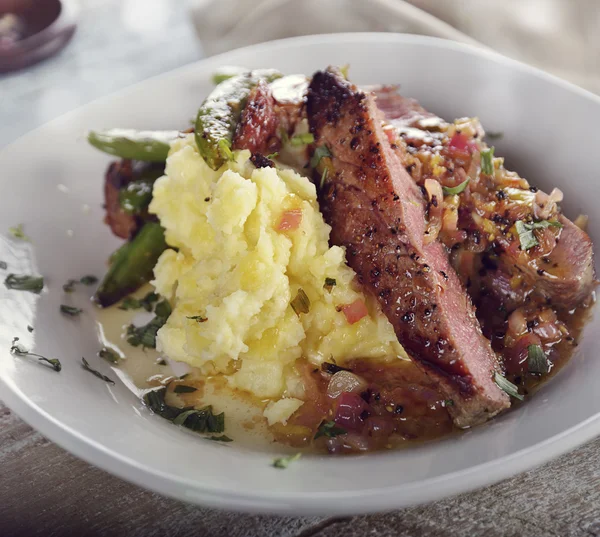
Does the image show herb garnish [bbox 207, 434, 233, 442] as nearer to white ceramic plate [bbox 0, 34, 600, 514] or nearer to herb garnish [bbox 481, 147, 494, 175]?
white ceramic plate [bbox 0, 34, 600, 514]

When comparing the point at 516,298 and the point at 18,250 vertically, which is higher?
the point at 516,298

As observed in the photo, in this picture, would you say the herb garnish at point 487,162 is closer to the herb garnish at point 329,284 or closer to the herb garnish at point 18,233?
the herb garnish at point 329,284

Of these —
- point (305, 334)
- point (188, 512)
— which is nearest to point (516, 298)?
point (305, 334)

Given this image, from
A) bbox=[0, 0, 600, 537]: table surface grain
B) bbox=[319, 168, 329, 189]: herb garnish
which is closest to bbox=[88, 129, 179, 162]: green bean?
bbox=[319, 168, 329, 189]: herb garnish

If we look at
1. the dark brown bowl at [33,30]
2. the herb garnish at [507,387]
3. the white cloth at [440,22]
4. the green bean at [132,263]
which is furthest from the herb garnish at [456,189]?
the dark brown bowl at [33,30]

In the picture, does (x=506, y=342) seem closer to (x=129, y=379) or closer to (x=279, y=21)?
(x=129, y=379)

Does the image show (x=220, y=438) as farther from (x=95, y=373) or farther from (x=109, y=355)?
(x=109, y=355)

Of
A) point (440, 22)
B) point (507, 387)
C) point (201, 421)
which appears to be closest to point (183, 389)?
point (201, 421)
